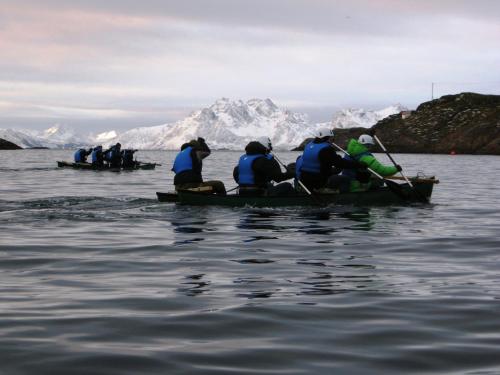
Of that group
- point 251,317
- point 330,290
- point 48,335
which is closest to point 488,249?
point 330,290

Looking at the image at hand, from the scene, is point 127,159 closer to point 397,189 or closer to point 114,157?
point 114,157

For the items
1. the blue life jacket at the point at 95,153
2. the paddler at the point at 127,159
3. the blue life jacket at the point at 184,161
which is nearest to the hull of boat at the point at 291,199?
the blue life jacket at the point at 184,161

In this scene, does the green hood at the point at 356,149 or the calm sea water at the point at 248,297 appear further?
the green hood at the point at 356,149

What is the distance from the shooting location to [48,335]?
7492 mm

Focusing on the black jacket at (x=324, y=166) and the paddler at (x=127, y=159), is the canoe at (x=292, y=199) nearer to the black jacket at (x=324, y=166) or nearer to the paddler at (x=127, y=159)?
the black jacket at (x=324, y=166)

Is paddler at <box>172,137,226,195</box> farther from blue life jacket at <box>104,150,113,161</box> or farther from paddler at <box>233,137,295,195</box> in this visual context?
blue life jacket at <box>104,150,113,161</box>

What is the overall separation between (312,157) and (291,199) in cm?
136

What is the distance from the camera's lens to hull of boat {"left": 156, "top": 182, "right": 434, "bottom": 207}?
2173 cm

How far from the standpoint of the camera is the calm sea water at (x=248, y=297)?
267 inches

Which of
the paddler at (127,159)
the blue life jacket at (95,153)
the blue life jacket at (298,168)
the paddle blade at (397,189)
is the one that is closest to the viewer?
the blue life jacket at (298,168)

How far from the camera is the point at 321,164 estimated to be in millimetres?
22250

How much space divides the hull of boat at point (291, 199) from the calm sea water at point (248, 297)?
2.72 meters

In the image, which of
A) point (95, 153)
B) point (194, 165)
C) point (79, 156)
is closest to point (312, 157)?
point (194, 165)

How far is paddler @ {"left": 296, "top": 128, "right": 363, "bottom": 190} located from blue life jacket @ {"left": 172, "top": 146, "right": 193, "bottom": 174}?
121 inches
